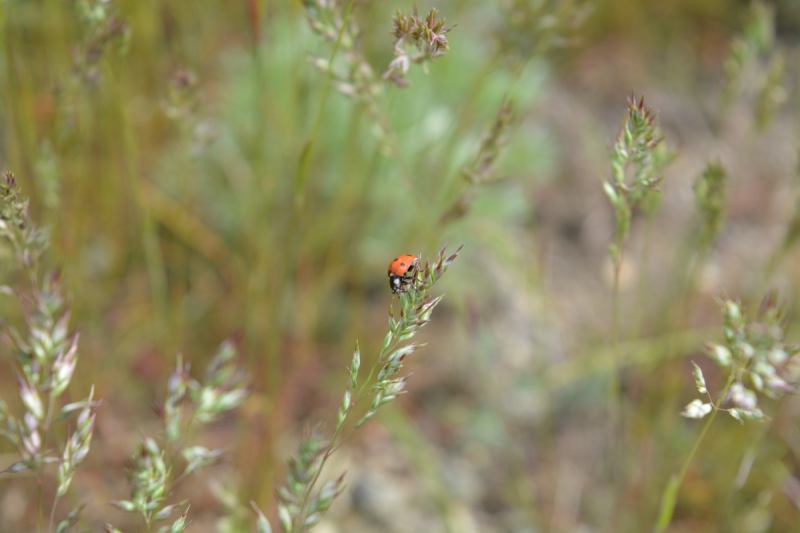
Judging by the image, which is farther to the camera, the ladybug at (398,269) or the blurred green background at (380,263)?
the blurred green background at (380,263)

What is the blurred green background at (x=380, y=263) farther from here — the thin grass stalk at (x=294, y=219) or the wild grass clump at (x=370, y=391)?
the wild grass clump at (x=370, y=391)

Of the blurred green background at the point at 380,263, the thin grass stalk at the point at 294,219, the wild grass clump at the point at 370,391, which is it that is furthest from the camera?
the blurred green background at the point at 380,263

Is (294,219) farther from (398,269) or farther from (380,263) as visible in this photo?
(380,263)

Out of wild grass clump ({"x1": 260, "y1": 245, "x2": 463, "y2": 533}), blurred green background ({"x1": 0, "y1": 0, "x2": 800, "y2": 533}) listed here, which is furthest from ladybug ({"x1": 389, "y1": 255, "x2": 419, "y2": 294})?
wild grass clump ({"x1": 260, "y1": 245, "x2": 463, "y2": 533})

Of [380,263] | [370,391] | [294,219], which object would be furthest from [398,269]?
[380,263]

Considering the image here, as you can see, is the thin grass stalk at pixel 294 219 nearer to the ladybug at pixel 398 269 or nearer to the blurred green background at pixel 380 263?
the blurred green background at pixel 380 263

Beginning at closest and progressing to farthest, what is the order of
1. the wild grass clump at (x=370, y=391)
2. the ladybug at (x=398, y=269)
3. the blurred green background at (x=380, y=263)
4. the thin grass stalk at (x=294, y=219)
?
the wild grass clump at (x=370, y=391) → the thin grass stalk at (x=294, y=219) → the ladybug at (x=398, y=269) → the blurred green background at (x=380, y=263)

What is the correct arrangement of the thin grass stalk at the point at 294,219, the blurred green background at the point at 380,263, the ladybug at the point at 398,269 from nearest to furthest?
the thin grass stalk at the point at 294,219, the ladybug at the point at 398,269, the blurred green background at the point at 380,263

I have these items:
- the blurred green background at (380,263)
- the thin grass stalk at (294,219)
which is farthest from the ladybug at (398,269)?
the thin grass stalk at (294,219)

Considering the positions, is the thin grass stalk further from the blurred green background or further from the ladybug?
the ladybug

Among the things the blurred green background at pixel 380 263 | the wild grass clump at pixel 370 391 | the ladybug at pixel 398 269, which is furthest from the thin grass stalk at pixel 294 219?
the wild grass clump at pixel 370 391
